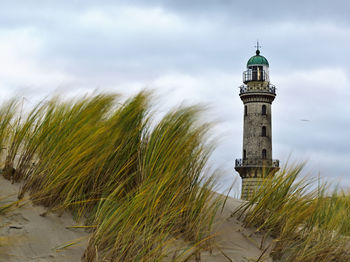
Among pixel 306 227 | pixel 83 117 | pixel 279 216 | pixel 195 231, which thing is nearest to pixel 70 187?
pixel 83 117

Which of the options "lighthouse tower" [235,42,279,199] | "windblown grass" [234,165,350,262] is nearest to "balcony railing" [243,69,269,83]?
"lighthouse tower" [235,42,279,199]

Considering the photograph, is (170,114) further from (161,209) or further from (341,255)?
(341,255)

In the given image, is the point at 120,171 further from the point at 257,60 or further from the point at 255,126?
the point at 257,60

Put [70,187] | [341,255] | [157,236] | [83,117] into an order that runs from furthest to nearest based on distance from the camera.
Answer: [341,255] → [83,117] → [70,187] → [157,236]

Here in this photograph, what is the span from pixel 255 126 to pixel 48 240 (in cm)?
2640

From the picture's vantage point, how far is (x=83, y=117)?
11.1 ft

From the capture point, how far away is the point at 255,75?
29.7 metres

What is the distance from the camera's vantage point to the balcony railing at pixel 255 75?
29.4 meters

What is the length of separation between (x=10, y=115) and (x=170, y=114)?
4.25ft

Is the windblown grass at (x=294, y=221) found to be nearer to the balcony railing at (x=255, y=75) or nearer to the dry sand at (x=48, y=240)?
the dry sand at (x=48, y=240)

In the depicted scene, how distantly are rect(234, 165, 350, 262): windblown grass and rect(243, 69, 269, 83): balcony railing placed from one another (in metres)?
26.0

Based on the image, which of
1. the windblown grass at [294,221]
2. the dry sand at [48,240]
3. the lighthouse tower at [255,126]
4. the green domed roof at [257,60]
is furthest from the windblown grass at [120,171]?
the green domed roof at [257,60]

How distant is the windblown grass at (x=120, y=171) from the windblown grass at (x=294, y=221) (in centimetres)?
58

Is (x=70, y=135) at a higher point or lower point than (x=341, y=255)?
higher
